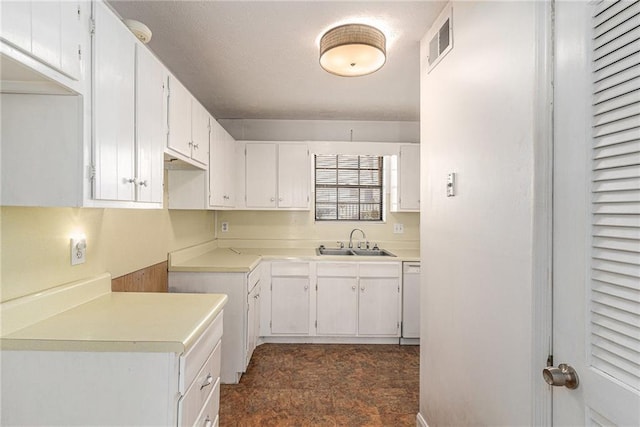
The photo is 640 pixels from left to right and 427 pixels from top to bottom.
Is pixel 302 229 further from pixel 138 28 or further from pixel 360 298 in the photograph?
pixel 138 28

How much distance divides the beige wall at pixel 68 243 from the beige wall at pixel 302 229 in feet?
4.21

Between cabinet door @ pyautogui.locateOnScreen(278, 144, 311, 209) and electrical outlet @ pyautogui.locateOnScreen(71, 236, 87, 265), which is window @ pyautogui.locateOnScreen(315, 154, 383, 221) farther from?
electrical outlet @ pyautogui.locateOnScreen(71, 236, 87, 265)

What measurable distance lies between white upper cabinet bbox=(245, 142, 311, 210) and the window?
0.41 m

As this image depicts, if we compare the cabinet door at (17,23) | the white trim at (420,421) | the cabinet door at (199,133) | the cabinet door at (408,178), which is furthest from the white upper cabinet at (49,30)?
the cabinet door at (408,178)

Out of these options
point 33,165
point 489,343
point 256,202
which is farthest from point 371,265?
point 33,165

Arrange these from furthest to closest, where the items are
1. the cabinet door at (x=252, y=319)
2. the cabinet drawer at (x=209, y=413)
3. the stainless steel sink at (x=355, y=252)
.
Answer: the stainless steel sink at (x=355, y=252)
the cabinet door at (x=252, y=319)
the cabinet drawer at (x=209, y=413)

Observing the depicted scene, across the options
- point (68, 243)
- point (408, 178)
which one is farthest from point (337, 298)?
point (68, 243)

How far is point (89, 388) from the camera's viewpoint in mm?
1086

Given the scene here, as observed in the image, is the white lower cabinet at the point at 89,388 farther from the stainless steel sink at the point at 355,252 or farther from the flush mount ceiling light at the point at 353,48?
the stainless steel sink at the point at 355,252

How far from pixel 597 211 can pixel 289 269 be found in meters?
2.71

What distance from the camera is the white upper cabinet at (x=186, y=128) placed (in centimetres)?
186

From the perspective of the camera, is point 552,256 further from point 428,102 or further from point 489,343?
point 428,102

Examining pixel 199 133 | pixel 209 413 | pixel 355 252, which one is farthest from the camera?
pixel 355 252

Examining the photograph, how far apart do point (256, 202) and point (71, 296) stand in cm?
→ 222
